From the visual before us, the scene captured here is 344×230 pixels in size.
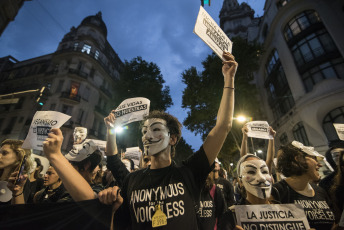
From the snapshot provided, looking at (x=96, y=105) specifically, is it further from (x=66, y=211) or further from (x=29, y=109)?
(x=66, y=211)

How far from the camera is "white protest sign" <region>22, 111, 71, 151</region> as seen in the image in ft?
8.48

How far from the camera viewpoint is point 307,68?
1593 centimetres

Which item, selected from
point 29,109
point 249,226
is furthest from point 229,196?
point 29,109

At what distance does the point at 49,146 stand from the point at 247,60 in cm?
2053

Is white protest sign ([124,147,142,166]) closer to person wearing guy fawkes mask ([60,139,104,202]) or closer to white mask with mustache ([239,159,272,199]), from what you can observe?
person wearing guy fawkes mask ([60,139,104,202])

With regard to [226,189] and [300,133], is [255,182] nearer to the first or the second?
[226,189]

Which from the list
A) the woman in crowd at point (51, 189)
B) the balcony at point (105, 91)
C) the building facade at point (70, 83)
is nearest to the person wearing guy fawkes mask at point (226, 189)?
the woman in crowd at point (51, 189)

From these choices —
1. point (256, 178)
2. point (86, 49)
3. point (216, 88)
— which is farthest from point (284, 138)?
point (86, 49)

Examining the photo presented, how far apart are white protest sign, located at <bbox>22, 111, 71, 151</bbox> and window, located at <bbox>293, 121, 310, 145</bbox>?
706 inches

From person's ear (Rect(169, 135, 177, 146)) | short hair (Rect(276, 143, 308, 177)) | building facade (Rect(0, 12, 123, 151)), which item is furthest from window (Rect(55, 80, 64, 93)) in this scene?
short hair (Rect(276, 143, 308, 177))

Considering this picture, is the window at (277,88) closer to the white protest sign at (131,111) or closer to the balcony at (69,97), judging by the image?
the white protest sign at (131,111)

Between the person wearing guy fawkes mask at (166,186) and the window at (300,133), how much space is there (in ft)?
56.0

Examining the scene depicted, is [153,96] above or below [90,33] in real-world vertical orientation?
below

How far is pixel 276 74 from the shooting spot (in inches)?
811
